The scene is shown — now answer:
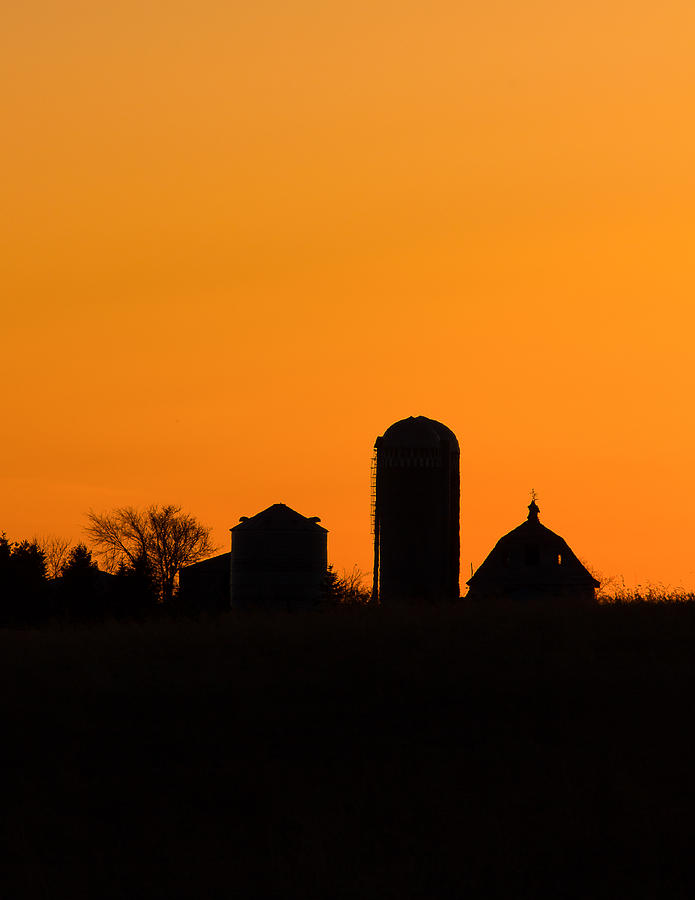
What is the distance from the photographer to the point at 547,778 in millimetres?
21500

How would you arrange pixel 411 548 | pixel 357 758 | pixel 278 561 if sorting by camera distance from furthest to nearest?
pixel 278 561
pixel 411 548
pixel 357 758

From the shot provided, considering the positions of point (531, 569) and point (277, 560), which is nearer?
point (277, 560)

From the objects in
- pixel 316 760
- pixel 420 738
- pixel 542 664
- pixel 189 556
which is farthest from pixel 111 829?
pixel 189 556

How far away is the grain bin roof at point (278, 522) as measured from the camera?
193 ft

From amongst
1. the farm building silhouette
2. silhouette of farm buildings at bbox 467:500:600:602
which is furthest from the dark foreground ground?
silhouette of farm buildings at bbox 467:500:600:602

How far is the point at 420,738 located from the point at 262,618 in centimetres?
1020

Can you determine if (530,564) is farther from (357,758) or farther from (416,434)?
(357,758)

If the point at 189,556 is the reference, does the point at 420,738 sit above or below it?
below

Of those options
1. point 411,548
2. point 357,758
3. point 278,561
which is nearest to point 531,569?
point 411,548

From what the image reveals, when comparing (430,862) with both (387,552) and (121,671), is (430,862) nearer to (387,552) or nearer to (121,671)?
(121,671)

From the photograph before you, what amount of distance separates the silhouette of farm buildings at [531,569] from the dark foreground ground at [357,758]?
2810 centimetres

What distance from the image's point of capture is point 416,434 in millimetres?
54906

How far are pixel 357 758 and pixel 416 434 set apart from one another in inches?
1288

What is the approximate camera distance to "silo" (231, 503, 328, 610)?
186 feet
